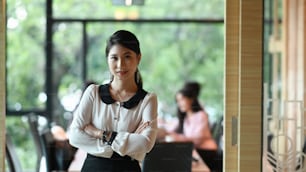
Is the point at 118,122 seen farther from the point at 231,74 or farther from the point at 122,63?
the point at 231,74

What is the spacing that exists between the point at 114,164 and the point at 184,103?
97.4 inches

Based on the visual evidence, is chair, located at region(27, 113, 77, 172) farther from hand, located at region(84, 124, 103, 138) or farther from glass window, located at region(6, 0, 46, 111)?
glass window, located at region(6, 0, 46, 111)

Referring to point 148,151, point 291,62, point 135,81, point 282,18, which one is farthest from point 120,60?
point 282,18

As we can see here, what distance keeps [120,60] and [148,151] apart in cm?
31

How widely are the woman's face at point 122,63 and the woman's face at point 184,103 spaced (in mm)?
2307

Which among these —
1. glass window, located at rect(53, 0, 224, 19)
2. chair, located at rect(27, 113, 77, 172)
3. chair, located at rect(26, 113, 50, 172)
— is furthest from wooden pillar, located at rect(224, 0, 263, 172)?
glass window, located at rect(53, 0, 224, 19)

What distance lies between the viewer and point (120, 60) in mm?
1833

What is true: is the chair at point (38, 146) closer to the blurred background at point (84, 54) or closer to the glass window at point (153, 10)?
the blurred background at point (84, 54)

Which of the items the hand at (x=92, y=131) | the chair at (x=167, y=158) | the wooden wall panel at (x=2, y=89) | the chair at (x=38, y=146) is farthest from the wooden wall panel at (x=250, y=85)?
the chair at (x=38, y=146)

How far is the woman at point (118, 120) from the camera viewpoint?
5.90 feet

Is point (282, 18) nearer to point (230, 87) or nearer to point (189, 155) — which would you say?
point (189, 155)

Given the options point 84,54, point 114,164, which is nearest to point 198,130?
point 84,54

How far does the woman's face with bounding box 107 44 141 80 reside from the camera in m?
1.83

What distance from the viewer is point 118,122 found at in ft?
5.91
